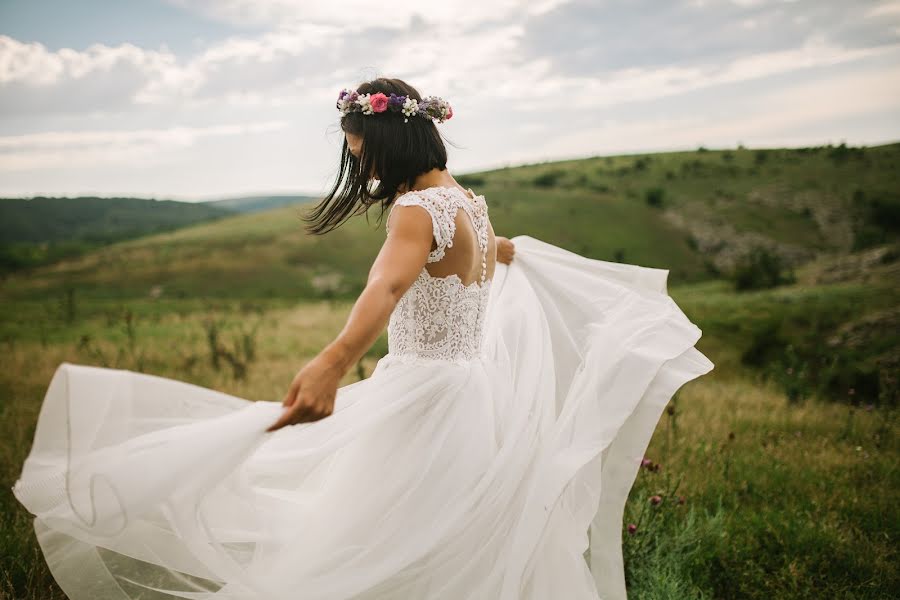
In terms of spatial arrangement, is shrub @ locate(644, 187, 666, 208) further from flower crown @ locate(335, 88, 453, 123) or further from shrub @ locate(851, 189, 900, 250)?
flower crown @ locate(335, 88, 453, 123)

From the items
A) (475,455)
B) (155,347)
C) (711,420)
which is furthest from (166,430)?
(155,347)

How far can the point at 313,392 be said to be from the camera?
6.35 feet

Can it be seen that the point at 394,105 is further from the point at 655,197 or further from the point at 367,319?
the point at 655,197

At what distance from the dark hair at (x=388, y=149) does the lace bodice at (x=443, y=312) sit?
→ 0.68ft

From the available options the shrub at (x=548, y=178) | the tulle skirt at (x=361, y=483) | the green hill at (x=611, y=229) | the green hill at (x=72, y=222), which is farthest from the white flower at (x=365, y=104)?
the shrub at (x=548, y=178)

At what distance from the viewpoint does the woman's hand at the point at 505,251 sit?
407 cm

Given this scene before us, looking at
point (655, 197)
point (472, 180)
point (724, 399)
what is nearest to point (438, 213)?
point (724, 399)

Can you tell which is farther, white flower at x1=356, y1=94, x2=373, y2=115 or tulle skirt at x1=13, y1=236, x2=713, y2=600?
white flower at x1=356, y1=94, x2=373, y2=115

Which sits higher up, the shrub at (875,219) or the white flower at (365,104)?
the white flower at (365,104)

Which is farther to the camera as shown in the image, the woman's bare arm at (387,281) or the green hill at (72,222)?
the green hill at (72,222)

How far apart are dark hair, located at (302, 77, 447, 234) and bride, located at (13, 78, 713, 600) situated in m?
0.01

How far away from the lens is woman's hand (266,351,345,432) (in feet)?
6.34

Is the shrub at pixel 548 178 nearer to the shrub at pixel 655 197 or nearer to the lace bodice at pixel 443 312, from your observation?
the shrub at pixel 655 197

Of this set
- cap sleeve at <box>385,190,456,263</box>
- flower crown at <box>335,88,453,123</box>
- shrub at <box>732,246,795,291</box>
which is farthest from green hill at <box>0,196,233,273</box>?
cap sleeve at <box>385,190,456,263</box>
